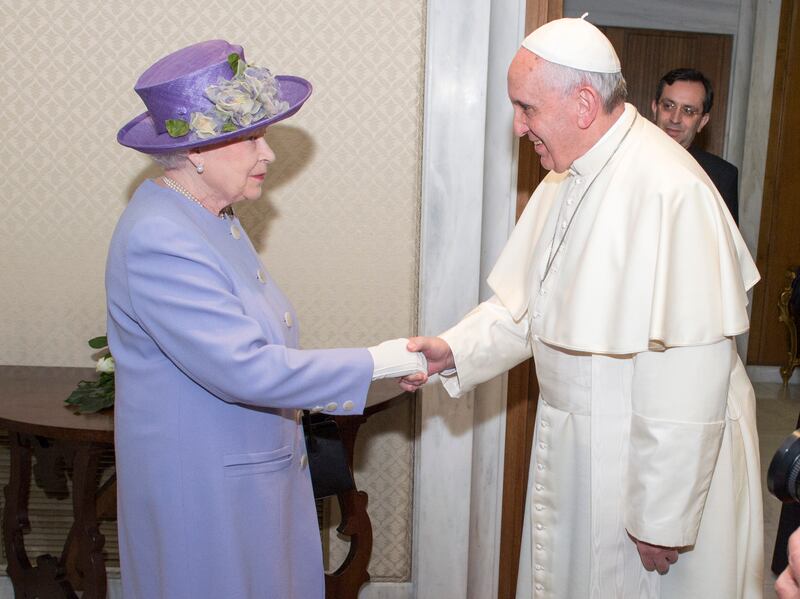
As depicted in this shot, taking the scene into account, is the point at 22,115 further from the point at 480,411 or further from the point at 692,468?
the point at 692,468

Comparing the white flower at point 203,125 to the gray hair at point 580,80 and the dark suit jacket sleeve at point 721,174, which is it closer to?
the gray hair at point 580,80

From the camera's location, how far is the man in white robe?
79.6 inches

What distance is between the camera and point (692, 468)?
2.02 metres

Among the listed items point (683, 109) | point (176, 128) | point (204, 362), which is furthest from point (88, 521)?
point (683, 109)

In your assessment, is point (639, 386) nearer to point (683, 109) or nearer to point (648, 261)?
point (648, 261)

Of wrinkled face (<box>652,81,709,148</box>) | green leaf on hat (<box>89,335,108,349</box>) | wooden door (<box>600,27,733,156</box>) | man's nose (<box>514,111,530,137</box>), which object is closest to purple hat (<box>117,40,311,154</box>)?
man's nose (<box>514,111,530,137</box>)

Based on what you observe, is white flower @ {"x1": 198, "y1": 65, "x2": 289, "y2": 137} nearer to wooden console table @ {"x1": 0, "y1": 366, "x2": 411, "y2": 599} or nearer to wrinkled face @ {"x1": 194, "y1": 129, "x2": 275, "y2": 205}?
wrinkled face @ {"x1": 194, "y1": 129, "x2": 275, "y2": 205}

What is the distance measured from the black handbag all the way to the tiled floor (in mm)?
2376

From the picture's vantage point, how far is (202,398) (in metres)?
2.06

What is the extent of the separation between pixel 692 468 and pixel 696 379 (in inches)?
8.3

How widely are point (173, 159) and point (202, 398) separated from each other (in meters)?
0.58

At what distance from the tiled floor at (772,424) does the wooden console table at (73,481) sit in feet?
7.01

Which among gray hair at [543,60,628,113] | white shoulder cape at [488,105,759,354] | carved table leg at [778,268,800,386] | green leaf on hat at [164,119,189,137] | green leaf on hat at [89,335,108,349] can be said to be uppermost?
gray hair at [543,60,628,113]

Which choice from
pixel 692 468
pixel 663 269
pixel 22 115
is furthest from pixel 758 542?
pixel 22 115
